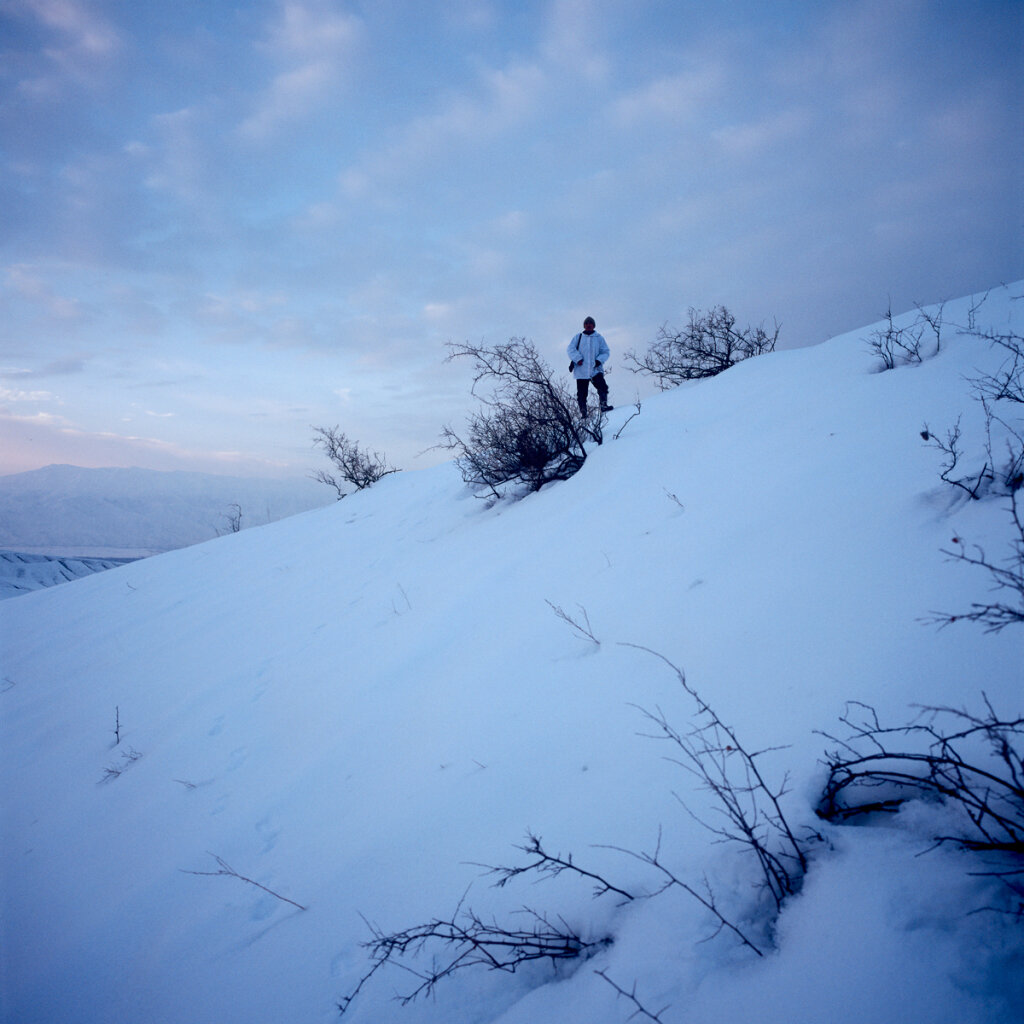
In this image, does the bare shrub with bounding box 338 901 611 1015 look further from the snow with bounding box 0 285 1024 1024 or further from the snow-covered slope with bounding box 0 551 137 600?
the snow-covered slope with bounding box 0 551 137 600

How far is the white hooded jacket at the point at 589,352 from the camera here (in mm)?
6832

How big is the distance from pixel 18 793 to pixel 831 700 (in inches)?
181

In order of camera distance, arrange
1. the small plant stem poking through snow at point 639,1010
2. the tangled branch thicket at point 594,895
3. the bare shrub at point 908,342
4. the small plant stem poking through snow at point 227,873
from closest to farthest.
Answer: the small plant stem poking through snow at point 639,1010 → the tangled branch thicket at point 594,895 → the small plant stem poking through snow at point 227,873 → the bare shrub at point 908,342

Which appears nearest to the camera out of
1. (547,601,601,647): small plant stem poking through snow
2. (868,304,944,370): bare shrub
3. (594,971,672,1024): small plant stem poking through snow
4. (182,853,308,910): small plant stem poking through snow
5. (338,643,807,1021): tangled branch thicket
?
(594,971,672,1024): small plant stem poking through snow

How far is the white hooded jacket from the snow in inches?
131

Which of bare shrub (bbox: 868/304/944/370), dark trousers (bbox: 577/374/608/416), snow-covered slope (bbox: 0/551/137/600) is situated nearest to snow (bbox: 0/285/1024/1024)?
bare shrub (bbox: 868/304/944/370)

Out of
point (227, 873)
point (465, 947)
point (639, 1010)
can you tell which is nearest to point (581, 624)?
point (465, 947)

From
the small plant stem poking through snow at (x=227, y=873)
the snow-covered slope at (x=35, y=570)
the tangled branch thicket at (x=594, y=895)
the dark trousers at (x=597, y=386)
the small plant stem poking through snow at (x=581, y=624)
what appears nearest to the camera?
the tangled branch thicket at (x=594, y=895)

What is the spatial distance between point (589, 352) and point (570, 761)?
626cm

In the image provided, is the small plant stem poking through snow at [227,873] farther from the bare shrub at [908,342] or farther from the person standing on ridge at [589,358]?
the person standing on ridge at [589,358]

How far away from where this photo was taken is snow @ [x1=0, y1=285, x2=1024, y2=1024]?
0.96 meters

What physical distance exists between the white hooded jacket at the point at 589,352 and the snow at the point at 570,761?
3.32 m

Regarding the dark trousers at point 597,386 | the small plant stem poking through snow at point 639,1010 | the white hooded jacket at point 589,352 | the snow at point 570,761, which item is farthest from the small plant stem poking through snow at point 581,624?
the white hooded jacket at point 589,352

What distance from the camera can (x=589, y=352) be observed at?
22.5 ft
